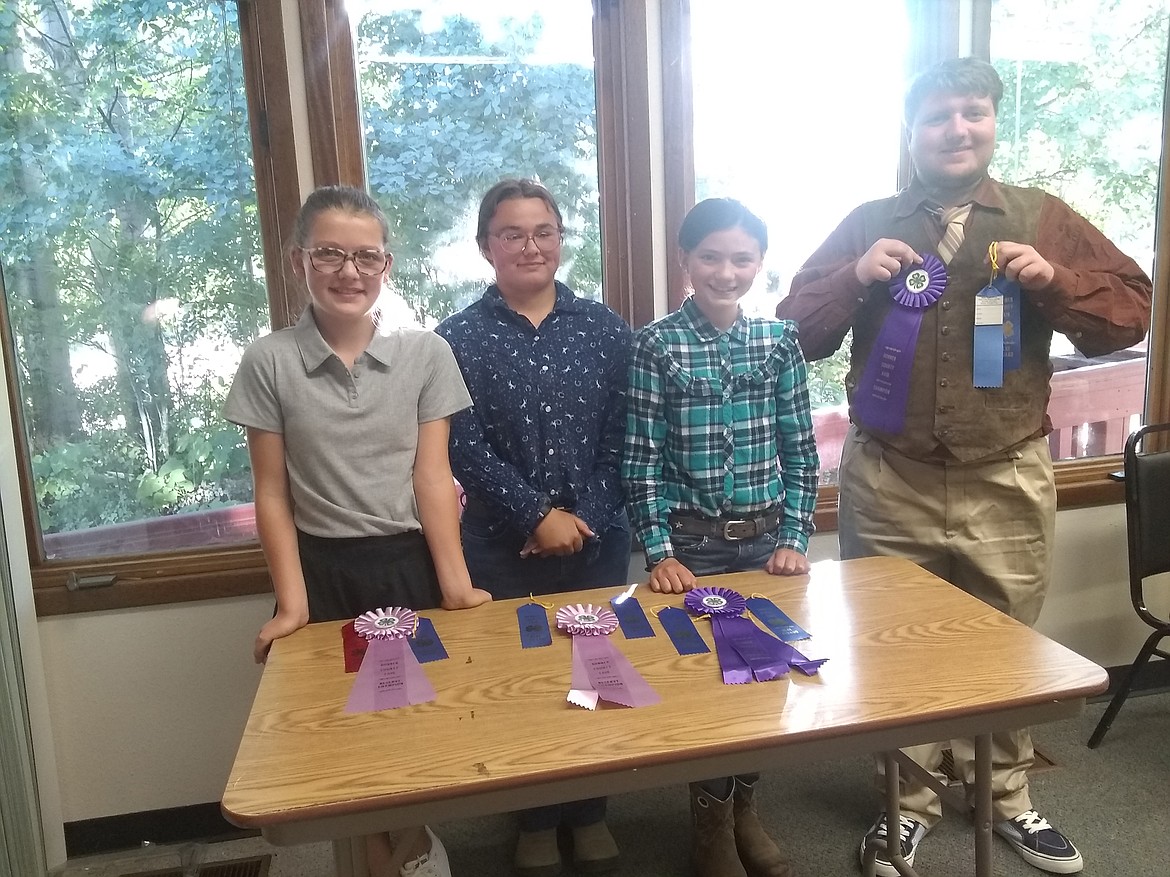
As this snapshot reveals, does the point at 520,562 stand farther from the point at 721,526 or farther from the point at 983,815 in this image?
the point at 983,815

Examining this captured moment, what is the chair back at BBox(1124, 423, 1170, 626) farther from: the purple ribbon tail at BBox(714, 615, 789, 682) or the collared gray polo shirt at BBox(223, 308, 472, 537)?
the collared gray polo shirt at BBox(223, 308, 472, 537)

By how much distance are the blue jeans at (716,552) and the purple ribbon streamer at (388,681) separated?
24.4 inches

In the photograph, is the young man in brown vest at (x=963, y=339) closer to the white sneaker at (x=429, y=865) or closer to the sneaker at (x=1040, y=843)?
the sneaker at (x=1040, y=843)

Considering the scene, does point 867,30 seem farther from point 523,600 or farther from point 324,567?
point 324,567

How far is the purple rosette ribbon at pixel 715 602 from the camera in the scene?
1326 mm

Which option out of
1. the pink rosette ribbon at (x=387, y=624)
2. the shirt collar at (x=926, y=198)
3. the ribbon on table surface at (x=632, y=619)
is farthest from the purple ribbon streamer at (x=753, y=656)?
the shirt collar at (x=926, y=198)

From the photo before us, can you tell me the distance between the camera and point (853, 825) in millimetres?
1923

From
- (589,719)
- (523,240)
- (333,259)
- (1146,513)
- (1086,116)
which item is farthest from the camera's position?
(1086,116)

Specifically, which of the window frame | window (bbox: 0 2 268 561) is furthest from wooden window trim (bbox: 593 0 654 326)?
window (bbox: 0 2 268 561)

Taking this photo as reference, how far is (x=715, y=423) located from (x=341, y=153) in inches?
41.8

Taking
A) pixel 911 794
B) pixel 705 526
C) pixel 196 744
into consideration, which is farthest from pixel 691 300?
pixel 196 744

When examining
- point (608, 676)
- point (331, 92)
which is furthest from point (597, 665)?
point (331, 92)

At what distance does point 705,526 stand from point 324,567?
28.8 inches

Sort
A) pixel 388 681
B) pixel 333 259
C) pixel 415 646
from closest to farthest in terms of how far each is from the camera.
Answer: pixel 388 681 < pixel 415 646 < pixel 333 259
